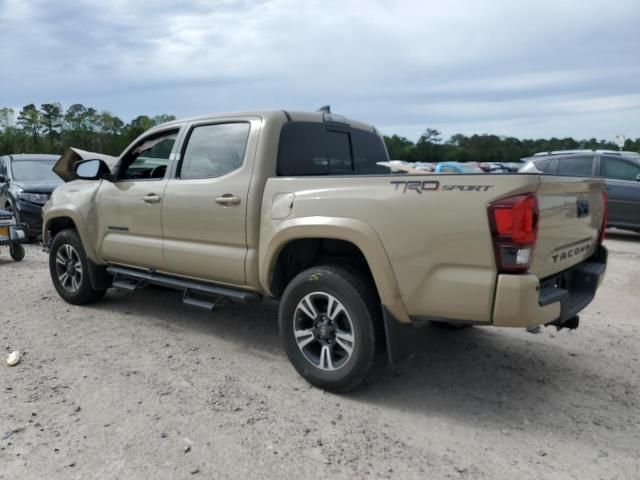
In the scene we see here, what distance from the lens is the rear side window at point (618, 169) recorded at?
35.6 feet

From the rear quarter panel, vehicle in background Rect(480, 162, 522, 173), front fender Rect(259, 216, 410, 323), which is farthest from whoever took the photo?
front fender Rect(259, 216, 410, 323)

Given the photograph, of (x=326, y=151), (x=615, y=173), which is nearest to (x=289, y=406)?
(x=326, y=151)

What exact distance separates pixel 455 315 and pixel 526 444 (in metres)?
0.83

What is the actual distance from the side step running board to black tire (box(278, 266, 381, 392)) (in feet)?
1.69

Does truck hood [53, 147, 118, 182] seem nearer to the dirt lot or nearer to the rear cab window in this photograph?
the dirt lot

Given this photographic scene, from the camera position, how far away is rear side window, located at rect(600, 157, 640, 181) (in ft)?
35.6

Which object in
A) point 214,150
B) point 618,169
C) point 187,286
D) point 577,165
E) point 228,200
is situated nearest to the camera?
point 228,200

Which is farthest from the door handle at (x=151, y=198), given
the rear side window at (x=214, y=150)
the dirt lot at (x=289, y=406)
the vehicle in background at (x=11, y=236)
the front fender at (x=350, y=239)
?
the vehicle in background at (x=11, y=236)

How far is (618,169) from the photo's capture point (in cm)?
1096

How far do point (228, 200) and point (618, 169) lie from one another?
9522 mm

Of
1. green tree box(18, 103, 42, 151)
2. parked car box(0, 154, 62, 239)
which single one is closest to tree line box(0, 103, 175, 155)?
green tree box(18, 103, 42, 151)

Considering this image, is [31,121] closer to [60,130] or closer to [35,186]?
[60,130]

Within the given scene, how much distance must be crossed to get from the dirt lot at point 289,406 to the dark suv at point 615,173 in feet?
19.9

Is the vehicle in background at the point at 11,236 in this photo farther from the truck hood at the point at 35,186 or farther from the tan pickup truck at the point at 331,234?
the tan pickup truck at the point at 331,234
